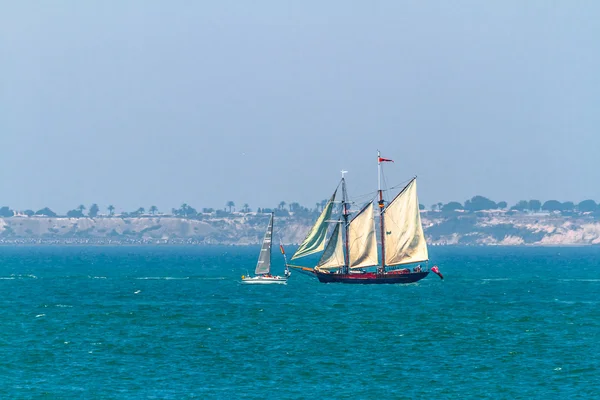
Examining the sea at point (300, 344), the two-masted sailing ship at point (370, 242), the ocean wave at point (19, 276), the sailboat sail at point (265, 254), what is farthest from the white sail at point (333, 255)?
the ocean wave at point (19, 276)

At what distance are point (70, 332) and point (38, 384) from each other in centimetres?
2500

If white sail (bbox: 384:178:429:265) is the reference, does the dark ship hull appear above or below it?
below

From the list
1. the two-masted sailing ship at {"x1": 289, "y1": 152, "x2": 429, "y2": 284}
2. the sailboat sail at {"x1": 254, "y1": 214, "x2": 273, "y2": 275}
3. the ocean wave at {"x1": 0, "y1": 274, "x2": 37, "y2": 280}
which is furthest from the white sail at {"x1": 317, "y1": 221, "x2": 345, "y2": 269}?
the ocean wave at {"x1": 0, "y1": 274, "x2": 37, "y2": 280}

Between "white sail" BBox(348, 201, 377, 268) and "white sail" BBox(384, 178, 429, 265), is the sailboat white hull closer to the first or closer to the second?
"white sail" BBox(348, 201, 377, 268)

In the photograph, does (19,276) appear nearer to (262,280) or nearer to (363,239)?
(262,280)

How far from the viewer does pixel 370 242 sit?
143875mm

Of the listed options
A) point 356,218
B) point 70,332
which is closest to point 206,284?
point 356,218

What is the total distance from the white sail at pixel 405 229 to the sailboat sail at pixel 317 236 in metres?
8.11

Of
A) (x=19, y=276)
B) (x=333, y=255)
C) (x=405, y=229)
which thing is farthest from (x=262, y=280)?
(x=19, y=276)

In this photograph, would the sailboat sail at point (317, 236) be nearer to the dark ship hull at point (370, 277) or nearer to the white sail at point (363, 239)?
the white sail at point (363, 239)

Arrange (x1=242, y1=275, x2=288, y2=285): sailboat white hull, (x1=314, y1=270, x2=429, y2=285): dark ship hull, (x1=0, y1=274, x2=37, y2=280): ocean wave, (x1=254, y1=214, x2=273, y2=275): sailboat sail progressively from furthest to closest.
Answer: (x1=0, y1=274, x2=37, y2=280): ocean wave → (x1=242, y1=275, x2=288, y2=285): sailboat white hull → (x1=314, y1=270, x2=429, y2=285): dark ship hull → (x1=254, y1=214, x2=273, y2=275): sailboat sail

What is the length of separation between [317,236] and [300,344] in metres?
62.8

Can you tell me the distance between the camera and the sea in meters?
63.5

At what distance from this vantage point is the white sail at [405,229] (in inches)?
5517
